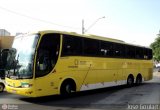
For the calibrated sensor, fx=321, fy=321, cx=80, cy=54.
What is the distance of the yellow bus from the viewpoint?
47.1ft

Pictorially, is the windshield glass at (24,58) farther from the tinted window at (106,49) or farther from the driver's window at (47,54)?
the tinted window at (106,49)

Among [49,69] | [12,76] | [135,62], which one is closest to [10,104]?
[12,76]

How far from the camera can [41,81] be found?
1452cm

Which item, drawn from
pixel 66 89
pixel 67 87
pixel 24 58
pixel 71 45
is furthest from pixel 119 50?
pixel 24 58

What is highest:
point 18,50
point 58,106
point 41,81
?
point 18,50

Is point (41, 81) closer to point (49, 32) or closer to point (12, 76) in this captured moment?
point (12, 76)

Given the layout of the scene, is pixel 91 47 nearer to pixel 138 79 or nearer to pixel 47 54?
pixel 47 54

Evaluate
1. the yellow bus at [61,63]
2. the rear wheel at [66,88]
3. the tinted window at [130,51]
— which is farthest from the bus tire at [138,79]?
the rear wheel at [66,88]

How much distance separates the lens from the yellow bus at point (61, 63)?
47.1 ft

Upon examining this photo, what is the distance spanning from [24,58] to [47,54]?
3.54 ft

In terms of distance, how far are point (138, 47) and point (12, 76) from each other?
12.4 m

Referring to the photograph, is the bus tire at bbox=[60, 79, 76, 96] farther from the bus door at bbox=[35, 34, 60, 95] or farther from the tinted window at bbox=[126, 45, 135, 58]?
the tinted window at bbox=[126, 45, 135, 58]

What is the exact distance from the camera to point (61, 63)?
15.7m

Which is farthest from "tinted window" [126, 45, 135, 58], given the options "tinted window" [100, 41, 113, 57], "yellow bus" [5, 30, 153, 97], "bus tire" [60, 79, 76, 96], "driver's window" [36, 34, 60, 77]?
"driver's window" [36, 34, 60, 77]
